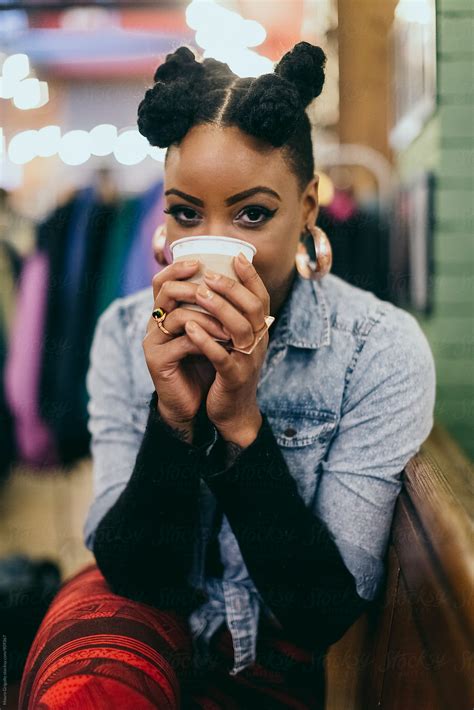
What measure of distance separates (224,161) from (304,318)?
1.32 feet

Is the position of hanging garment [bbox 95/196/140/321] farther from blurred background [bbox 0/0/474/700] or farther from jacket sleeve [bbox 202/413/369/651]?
jacket sleeve [bbox 202/413/369/651]

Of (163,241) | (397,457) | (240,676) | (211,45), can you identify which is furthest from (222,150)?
(211,45)

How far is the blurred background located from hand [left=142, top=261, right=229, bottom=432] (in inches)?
50.2

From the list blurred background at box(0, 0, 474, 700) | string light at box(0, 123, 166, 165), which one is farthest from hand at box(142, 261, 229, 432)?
string light at box(0, 123, 166, 165)

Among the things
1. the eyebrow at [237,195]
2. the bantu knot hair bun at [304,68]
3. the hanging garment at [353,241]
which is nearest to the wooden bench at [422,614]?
the eyebrow at [237,195]

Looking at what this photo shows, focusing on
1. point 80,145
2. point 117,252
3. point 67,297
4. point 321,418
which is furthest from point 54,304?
point 321,418

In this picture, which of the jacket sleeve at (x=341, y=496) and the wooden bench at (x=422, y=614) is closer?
the wooden bench at (x=422, y=614)

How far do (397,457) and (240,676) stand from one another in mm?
536

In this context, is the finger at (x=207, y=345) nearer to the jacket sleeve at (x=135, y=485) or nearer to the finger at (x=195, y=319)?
the finger at (x=195, y=319)

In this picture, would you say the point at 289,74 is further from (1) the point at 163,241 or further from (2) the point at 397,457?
(2) the point at 397,457

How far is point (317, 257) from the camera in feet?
3.84

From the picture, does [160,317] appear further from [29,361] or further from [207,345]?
[29,361]

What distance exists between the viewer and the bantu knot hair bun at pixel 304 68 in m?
1.02

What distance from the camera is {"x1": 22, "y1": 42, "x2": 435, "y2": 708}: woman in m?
1.01
